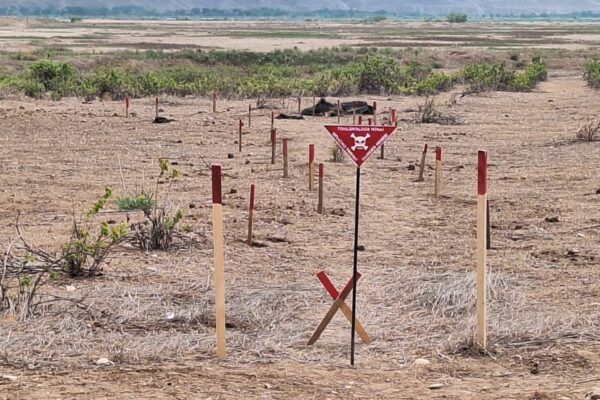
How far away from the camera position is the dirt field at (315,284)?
5418 mm

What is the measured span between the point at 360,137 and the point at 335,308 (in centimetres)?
102

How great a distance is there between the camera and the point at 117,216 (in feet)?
34.8

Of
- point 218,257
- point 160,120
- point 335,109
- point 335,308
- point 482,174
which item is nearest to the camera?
point 218,257

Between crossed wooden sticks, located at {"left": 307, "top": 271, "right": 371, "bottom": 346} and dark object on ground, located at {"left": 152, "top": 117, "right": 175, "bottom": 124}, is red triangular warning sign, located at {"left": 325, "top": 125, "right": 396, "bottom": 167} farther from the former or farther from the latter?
dark object on ground, located at {"left": 152, "top": 117, "right": 175, "bottom": 124}

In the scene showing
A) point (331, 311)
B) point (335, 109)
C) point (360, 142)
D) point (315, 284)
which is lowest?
point (315, 284)

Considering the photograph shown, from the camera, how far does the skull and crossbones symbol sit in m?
5.67

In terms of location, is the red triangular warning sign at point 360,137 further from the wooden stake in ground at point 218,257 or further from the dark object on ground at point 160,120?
the dark object on ground at point 160,120

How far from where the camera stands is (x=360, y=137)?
5.67 metres

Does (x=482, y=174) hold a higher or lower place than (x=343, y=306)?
higher

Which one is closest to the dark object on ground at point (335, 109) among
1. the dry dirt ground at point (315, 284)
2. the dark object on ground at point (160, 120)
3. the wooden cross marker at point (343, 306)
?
the dark object on ground at point (160, 120)

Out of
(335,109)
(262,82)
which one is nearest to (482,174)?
(335,109)

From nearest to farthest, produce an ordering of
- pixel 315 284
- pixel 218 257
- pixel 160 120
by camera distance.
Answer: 1. pixel 218 257
2. pixel 315 284
3. pixel 160 120

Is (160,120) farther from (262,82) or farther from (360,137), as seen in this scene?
(360,137)

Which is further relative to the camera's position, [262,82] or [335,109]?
[262,82]
